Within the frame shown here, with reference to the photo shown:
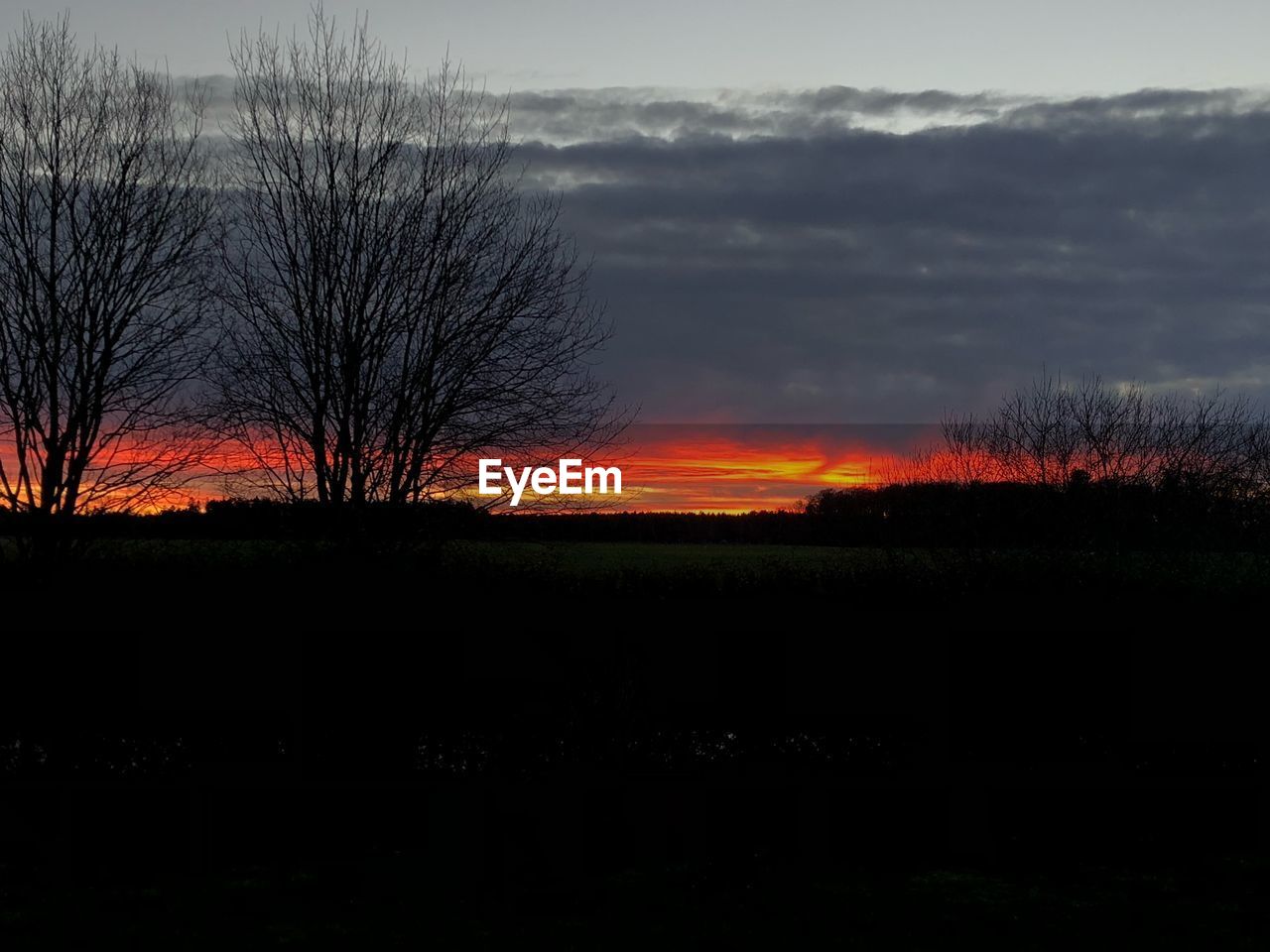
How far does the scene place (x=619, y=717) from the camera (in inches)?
432

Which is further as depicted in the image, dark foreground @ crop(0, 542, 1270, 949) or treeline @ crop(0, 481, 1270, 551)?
treeline @ crop(0, 481, 1270, 551)

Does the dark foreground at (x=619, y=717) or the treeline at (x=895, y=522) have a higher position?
the treeline at (x=895, y=522)

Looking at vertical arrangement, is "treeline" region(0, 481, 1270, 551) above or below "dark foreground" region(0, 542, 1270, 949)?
above

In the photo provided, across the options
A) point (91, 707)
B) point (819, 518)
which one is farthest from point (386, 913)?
point (819, 518)

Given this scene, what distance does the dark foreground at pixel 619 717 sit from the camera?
390 inches

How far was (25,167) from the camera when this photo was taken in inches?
671

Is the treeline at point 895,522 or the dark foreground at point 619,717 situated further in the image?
the treeline at point 895,522

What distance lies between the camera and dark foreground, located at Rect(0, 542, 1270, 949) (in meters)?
9.91

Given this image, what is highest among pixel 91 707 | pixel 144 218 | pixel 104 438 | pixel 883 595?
pixel 144 218

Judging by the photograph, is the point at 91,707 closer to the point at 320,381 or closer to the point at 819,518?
the point at 320,381

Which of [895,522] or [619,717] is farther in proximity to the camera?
[895,522]

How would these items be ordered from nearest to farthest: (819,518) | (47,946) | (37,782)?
(47,946) < (37,782) < (819,518)

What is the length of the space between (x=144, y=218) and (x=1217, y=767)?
15.9m

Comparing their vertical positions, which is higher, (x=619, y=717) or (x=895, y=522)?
(x=895, y=522)
